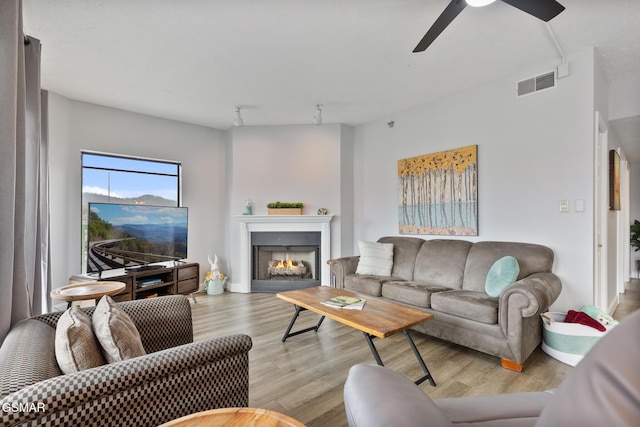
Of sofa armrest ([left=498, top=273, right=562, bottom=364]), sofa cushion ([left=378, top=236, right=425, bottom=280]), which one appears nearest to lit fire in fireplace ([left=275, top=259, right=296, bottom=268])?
sofa cushion ([left=378, top=236, right=425, bottom=280])

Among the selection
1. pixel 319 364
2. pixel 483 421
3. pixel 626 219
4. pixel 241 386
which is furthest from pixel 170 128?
pixel 626 219

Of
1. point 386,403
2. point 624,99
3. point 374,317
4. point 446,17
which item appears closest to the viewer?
point 386,403

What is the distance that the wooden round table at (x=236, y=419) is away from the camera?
33.9 inches

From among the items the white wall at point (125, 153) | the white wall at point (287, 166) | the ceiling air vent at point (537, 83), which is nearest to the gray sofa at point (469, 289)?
the white wall at point (287, 166)

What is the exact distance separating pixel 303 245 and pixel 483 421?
3.88 m

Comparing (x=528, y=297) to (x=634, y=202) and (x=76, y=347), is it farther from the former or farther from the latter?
(x=634, y=202)

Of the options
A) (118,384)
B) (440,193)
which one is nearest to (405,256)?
(440,193)

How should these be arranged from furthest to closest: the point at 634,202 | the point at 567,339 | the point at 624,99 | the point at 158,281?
the point at 634,202 < the point at 158,281 < the point at 624,99 < the point at 567,339

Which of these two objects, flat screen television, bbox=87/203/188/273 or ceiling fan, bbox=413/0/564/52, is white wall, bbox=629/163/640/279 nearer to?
ceiling fan, bbox=413/0/564/52

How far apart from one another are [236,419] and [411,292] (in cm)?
239

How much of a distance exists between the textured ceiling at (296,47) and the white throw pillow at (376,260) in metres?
1.90

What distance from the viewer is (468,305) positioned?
2498 mm

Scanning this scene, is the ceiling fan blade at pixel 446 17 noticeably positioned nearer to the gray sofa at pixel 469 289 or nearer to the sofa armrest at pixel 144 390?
the gray sofa at pixel 469 289

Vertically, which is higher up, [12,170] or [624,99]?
[624,99]
